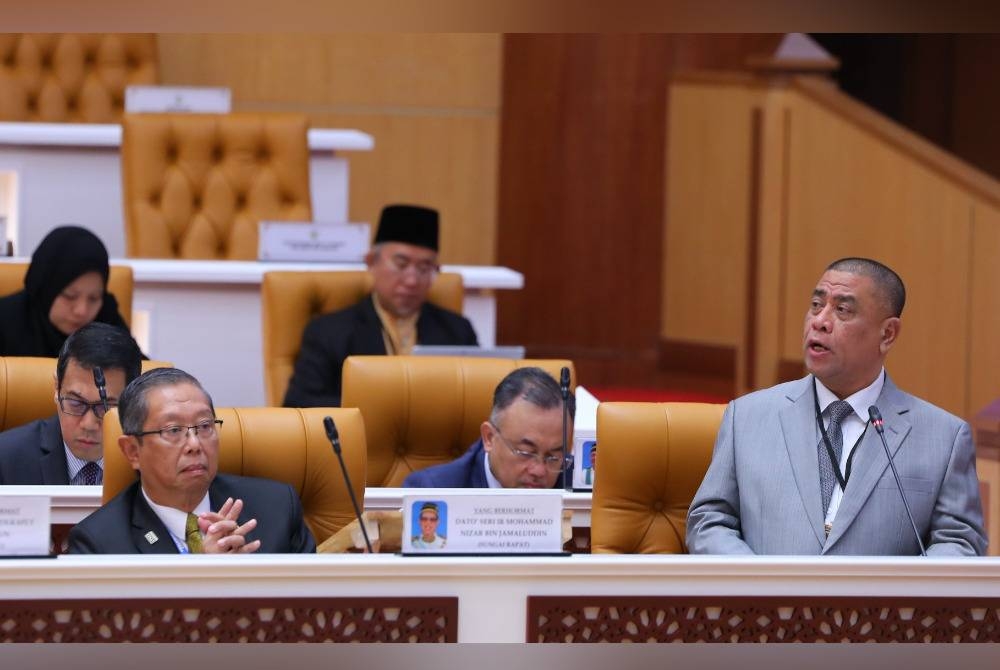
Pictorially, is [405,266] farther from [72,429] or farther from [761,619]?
[761,619]

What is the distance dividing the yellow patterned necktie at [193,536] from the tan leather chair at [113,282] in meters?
1.80

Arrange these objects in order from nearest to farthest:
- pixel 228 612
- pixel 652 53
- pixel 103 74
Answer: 1. pixel 228 612
2. pixel 103 74
3. pixel 652 53

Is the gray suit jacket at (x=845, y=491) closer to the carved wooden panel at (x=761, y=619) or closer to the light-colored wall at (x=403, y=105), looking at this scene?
the carved wooden panel at (x=761, y=619)

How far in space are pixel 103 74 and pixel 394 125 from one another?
57.5 inches

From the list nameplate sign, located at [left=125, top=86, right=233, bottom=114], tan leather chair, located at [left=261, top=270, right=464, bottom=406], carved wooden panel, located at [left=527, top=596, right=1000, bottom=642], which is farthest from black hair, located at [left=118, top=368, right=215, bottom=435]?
nameplate sign, located at [left=125, top=86, right=233, bottom=114]

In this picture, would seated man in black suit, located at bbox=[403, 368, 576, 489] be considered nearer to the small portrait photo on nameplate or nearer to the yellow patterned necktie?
the small portrait photo on nameplate

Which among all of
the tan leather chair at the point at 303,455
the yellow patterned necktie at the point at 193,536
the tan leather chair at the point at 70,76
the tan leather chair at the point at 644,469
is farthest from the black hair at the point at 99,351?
the tan leather chair at the point at 70,76

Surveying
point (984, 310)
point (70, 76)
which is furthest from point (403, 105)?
point (984, 310)

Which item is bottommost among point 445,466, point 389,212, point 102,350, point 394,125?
point 445,466

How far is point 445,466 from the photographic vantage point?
9.07 feet

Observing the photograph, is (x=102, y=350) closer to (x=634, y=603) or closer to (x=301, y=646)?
(x=634, y=603)

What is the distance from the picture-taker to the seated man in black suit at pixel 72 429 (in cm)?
256

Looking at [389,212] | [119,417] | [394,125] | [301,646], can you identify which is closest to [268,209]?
[389,212]

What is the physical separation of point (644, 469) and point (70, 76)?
168 inches
